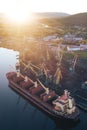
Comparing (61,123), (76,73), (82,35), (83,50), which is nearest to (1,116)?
(61,123)

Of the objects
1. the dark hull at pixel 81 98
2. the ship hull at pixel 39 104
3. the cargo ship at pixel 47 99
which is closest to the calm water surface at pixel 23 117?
the ship hull at pixel 39 104

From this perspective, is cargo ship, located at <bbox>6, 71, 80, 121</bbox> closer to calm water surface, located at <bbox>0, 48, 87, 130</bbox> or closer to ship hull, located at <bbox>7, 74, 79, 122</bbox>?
ship hull, located at <bbox>7, 74, 79, 122</bbox>

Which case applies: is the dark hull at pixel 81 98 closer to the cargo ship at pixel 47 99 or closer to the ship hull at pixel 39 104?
the cargo ship at pixel 47 99

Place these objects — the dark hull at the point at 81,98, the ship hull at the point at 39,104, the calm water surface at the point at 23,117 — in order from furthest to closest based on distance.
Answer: the dark hull at the point at 81,98 → the ship hull at the point at 39,104 → the calm water surface at the point at 23,117

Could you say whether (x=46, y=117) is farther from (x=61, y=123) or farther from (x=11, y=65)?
(x=11, y=65)

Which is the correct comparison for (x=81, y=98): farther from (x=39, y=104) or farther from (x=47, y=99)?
(x=39, y=104)

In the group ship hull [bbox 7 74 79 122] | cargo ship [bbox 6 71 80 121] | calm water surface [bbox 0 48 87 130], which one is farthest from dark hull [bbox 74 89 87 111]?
ship hull [bbox 7 74 79 122]

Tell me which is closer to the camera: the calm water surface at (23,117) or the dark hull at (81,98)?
the calm water surface at (23,117)

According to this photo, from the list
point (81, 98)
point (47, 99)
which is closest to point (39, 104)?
point (47, 99)
